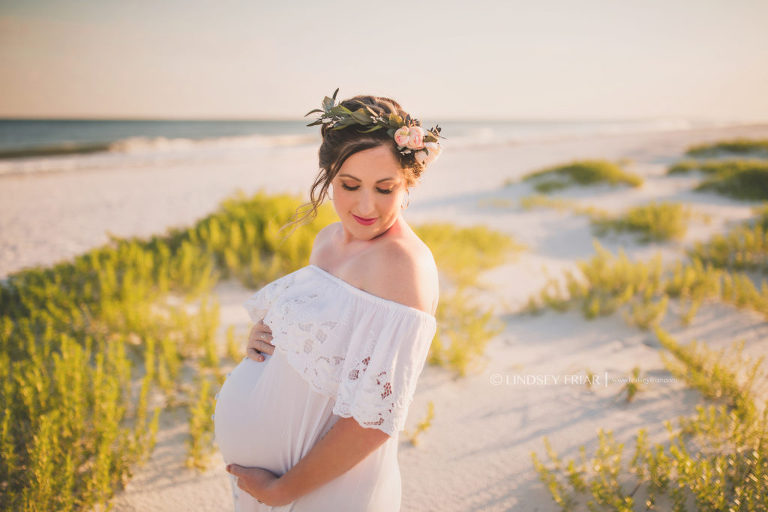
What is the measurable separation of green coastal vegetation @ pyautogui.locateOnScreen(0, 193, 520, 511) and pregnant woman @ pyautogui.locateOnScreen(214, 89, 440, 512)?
704mm

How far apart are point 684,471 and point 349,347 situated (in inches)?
73.9

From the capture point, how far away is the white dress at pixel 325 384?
117 cm

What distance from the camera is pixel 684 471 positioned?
1.92 m

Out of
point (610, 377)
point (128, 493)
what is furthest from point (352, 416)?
point (610, 377)

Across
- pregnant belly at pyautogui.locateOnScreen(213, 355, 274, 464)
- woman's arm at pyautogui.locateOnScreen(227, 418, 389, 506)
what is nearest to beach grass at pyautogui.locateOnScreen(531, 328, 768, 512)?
woman's arm at pyautogui.locateOnScreen(227, 418, 389, 506)

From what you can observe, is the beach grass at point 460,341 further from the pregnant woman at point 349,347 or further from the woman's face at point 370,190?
the woman's face at point 370,190

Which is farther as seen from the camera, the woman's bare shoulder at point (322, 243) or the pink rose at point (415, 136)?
the woman's bare shoulder at point (322, 243)

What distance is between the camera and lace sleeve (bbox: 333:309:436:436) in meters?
1.16

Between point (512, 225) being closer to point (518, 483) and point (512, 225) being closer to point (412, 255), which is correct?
point (518, 483)

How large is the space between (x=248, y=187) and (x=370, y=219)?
12116mm

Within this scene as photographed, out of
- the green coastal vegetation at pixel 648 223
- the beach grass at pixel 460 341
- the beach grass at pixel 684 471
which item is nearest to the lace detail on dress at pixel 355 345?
the beach grass at pixel 684 471

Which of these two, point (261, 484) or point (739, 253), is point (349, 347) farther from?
point (739, 253)

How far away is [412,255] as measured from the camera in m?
1.21

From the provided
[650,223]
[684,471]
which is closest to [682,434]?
[684,471]
